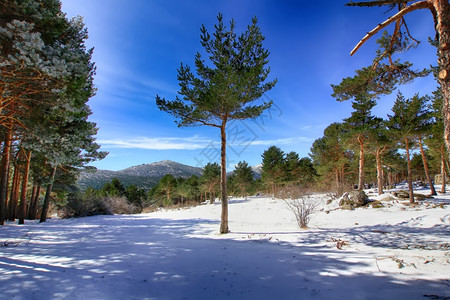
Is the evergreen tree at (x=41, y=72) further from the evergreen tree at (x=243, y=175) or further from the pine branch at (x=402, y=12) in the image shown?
the evergreen tree at (x=243, y=175)

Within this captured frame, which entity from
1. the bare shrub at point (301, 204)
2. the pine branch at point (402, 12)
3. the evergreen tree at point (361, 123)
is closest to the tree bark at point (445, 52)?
the pine branch at point (402, 12)

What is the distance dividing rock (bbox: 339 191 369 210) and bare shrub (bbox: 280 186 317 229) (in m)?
2.36

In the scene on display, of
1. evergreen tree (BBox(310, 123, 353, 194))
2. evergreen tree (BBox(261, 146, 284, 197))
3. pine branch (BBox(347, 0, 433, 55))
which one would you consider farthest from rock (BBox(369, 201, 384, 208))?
evergreen tree (BBox(261, 146, 284, 197))

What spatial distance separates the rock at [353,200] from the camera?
1443cm

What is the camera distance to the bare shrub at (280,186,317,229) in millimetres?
9250

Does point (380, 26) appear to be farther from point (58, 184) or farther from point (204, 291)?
point (58, 184)

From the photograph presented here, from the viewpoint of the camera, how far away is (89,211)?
1869cm

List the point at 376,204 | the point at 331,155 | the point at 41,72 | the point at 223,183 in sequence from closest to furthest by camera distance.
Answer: the point at 41,72, the point at 223,183, the point at 376,204, the point at 331,155

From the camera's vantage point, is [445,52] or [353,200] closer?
[445,52]

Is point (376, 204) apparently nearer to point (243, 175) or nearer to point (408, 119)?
point (408, 119)

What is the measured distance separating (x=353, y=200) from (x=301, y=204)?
6254 millimetres

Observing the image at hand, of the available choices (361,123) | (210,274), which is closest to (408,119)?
(361,123)

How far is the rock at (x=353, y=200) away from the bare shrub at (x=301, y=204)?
2.36 meters

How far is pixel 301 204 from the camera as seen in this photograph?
1145 centimetres
